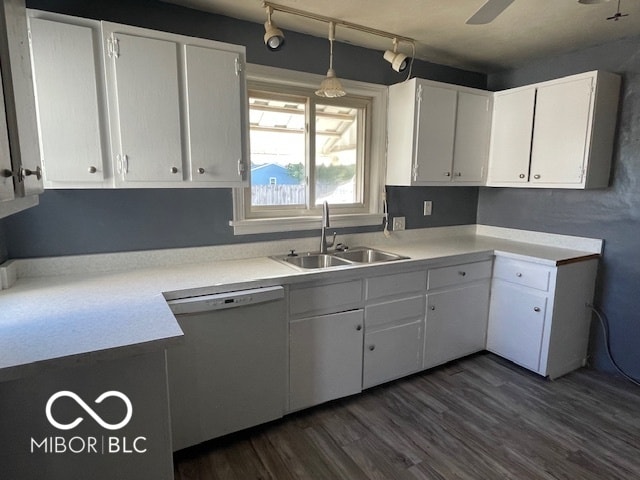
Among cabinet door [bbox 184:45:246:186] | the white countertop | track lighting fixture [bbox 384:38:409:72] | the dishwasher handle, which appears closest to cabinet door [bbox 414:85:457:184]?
track lighting fixture [bbox 384:38:409:72]

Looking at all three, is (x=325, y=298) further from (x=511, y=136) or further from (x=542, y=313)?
(x=511, y=136)

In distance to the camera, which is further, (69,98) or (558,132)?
(558,132)

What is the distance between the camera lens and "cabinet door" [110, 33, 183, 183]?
5.62ft

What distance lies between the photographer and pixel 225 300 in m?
1.78

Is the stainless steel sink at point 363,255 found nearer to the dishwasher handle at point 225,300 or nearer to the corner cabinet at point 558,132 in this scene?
the dishwasher handle at point 225,300

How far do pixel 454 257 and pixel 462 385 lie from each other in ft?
2.85

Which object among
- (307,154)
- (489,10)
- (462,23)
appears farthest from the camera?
(307,154)

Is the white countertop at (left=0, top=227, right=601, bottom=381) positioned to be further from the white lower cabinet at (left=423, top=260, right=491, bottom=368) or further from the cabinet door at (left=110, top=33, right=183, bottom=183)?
the cabinet door at (left=110, top=33, right=183, bottom=183)

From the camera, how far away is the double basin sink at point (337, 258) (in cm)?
246

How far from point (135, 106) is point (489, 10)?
1.60 meters

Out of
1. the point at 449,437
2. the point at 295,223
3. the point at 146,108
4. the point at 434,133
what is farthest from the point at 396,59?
the point at 449,437

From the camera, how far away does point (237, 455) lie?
1.88 m

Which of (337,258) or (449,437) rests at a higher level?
(337,258)

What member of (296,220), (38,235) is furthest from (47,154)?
(296,220)
